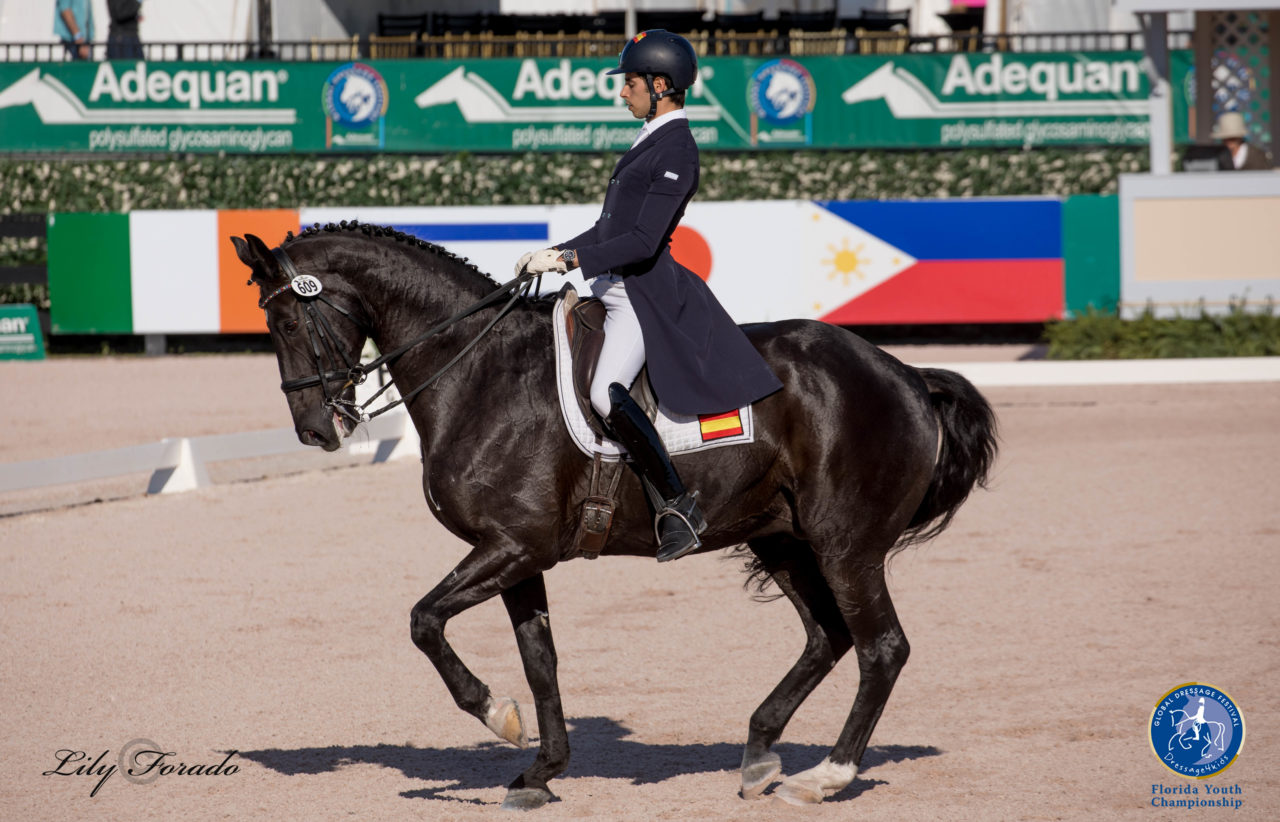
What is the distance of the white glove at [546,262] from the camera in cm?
447

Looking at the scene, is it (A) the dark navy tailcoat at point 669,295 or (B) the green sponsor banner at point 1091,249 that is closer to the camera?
A: (A) the dark navy tailcoat at point 669,295

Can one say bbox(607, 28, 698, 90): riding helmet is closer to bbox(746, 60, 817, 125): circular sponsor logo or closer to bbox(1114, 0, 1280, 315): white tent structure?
bbox(1114, 0, 1280, 315): white tent structure

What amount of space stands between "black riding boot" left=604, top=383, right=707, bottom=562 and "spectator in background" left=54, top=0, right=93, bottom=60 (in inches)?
835

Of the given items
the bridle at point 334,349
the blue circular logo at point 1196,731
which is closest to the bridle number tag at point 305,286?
the bridle at point 334,349

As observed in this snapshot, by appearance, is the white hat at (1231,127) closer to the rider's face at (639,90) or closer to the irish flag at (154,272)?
the irish flag at (154,272)

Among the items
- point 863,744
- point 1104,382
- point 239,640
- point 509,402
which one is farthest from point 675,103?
point 1104,382

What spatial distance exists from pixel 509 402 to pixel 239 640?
9.24 feet

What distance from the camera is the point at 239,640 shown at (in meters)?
6.71

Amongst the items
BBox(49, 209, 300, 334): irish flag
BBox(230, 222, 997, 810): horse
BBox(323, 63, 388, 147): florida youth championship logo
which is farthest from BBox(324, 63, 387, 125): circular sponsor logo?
BBox(230, 222, 997, 810): horse

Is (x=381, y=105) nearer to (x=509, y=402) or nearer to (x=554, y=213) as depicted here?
(x=554, y=213)

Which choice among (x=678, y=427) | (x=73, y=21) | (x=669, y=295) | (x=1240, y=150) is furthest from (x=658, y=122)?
(x=73, y=21)

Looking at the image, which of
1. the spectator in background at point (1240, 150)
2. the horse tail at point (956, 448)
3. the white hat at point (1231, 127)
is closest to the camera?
the horse tail at point (956, 448)

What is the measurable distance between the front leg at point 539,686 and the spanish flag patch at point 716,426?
759 mm

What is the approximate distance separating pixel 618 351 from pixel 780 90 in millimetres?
16871
